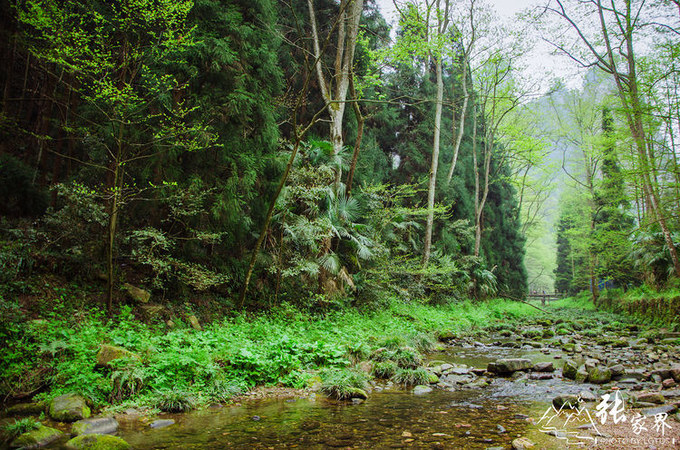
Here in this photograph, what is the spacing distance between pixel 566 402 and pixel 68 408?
5254mm

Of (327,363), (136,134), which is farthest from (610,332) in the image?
(136,134)

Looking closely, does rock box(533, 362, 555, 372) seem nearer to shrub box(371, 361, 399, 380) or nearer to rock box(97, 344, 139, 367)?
shrub box(371, 361, 399, 380)

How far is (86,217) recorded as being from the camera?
259 inches

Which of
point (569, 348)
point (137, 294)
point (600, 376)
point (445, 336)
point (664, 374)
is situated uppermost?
point (137, 294)

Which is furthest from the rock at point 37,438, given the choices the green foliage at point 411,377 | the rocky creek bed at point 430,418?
the green foliage at point 411,377

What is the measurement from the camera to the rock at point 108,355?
424cm

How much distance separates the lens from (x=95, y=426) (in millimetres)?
3311

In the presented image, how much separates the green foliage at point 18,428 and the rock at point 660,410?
581 centimetres

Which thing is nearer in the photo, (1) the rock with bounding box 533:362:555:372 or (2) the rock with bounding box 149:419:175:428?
(2) the rock with bounding box 149:419:175:428

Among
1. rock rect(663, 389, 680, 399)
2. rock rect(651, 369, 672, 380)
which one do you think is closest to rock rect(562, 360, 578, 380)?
rock rect(651, 369, 672, 380)

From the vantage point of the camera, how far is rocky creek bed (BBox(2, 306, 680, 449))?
3105mm

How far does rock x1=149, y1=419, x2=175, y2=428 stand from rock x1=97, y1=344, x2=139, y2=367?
105 centimetres

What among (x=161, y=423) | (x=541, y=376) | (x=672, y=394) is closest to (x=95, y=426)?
(x=161, y=423)

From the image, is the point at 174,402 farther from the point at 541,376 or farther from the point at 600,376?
the point at 600,376
